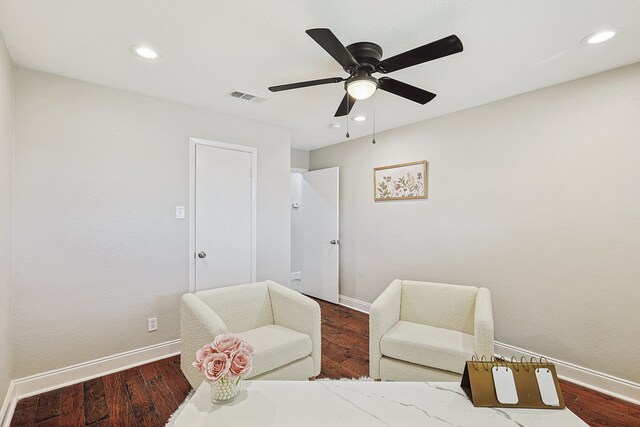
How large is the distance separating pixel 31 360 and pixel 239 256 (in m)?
1.75

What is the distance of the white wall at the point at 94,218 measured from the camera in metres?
2.25

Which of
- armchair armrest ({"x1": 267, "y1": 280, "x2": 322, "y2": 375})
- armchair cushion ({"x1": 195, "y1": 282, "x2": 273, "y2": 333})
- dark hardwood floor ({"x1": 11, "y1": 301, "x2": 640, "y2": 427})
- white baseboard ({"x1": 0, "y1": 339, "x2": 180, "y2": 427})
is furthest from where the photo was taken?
armchair cushion ({"x1": 195, "y1": 282, "x2": 273, "y2": 333})

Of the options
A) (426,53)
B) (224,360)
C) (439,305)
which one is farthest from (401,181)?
(224,360)

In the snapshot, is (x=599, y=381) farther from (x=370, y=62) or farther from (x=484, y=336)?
(x=370, y=62)

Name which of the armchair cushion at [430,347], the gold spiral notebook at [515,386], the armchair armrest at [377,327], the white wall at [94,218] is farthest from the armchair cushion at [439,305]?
the white wall at [94,218]

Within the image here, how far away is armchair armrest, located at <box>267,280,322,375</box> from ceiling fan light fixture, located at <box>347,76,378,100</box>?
1540mm

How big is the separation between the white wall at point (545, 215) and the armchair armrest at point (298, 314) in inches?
66.9

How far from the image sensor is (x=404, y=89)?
1924 mm

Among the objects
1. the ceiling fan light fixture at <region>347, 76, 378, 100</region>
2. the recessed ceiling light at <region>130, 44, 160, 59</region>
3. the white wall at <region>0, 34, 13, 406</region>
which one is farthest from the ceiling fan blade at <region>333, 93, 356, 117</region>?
the white wall at <region>0, 34, 13, 406</region>

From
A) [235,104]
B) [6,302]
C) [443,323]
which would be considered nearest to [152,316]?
[6,302]

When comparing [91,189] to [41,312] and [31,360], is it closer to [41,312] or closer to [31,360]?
[41,312]

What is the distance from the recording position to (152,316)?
277 centimetres

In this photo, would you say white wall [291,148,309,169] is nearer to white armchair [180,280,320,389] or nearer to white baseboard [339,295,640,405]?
white armchair [180,280,320,389]

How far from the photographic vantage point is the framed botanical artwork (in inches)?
138
